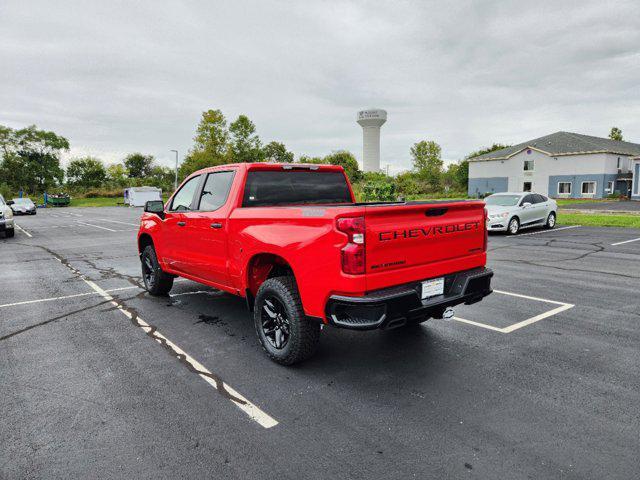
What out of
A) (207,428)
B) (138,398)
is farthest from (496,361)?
(138,398)

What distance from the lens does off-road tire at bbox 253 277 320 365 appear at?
3.78 meters

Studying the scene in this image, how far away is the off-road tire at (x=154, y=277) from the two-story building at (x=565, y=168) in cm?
4662

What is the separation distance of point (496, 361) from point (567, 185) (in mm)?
50149

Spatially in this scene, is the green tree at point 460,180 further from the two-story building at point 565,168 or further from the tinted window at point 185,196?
the tinted window at point 185,196

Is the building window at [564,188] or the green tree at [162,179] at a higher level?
the green tree at [162,179]

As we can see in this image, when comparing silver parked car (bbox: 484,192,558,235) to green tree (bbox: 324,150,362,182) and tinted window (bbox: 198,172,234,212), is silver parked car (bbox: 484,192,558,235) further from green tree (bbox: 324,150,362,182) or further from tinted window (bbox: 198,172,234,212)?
green tree (bbox: 324,150,362,182)

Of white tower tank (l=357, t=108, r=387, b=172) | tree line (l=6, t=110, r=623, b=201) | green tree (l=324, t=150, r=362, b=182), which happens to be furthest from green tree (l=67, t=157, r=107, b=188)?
white tower tank (l=357, t=108, r=387, b=172)

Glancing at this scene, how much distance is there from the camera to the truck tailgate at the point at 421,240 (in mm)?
3363

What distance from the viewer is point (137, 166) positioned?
99562 millimetres

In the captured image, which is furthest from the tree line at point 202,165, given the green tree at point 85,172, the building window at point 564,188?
the building window at point 564,188

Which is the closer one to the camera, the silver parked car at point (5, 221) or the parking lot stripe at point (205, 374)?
the parking lot stripe at point (205, 374)

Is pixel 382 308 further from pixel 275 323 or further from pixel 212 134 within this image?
pixel 212 134

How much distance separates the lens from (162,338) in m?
4.91

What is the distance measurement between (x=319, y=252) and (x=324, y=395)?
1.20 meters
